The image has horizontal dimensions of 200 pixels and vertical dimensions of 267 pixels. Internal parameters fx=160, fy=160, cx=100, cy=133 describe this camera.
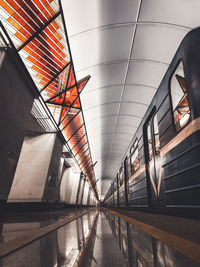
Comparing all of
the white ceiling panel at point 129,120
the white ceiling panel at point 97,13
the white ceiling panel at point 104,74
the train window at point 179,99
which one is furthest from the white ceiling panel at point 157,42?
the white ceiling panel at point 129,120

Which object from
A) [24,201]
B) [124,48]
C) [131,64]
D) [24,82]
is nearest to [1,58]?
[24,82]

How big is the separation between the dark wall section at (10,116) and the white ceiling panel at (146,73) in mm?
3572

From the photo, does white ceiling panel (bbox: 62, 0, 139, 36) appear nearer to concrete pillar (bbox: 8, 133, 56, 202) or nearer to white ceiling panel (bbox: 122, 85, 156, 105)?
white ceiling panel (bbox: 122, 85, 156, 105)

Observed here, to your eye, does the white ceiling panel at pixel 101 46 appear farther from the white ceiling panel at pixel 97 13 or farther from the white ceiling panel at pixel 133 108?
the white ceiling panel at pixel 133 108

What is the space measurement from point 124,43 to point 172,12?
1.41 m

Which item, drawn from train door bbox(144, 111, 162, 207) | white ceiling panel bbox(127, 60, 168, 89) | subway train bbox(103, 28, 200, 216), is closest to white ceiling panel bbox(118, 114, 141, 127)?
train door bbox(144, 111, 162, 207)

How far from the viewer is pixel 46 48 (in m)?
3.88

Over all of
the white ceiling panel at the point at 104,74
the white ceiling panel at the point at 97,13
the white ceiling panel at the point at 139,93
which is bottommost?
the white ceiling panel at the point at 139,93

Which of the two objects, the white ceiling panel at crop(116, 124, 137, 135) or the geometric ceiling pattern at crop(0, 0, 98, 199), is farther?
the white ceiling panel at crop(116, 124, 137, 135)

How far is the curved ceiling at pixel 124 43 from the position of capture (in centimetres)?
390

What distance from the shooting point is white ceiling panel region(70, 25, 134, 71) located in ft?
14.8

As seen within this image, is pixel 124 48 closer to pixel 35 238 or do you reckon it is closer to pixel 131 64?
pixel 131 64

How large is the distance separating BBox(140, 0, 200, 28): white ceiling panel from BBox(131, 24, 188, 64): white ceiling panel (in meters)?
0.17

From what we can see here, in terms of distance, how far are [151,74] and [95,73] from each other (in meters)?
1.96
